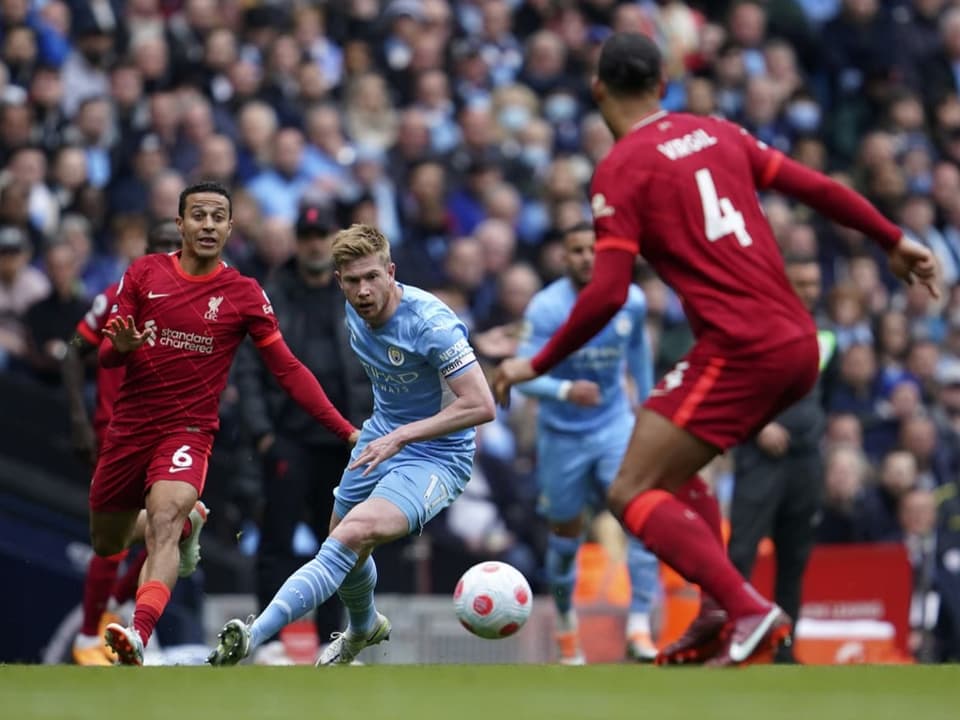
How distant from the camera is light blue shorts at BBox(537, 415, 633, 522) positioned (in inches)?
499

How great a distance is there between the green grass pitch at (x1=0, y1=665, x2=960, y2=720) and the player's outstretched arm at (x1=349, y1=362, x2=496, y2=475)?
1.12 metres

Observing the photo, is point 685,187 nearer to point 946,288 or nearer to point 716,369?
point 716,369

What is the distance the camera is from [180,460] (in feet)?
32.6

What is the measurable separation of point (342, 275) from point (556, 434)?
371cm

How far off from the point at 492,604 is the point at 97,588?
317 cm

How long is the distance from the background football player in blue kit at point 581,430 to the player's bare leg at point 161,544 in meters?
3.25

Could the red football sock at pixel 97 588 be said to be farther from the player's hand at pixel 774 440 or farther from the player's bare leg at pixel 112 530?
the player's hand at pixel 774 440

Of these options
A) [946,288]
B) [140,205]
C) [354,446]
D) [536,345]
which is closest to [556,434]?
[536,345]

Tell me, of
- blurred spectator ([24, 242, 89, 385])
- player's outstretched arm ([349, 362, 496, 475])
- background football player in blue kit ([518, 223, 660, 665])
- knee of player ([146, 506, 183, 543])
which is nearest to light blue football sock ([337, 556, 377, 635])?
player's outstretched arm ([349, 362, 496, 475])

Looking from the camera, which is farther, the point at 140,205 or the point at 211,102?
the point at 211,102

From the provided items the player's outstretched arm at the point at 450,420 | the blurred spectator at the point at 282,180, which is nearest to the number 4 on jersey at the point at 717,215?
the player's outstretched arm at the point at 450,420

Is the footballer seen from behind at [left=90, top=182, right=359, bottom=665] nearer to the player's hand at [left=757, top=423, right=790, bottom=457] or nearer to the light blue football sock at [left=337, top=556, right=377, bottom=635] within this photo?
the light blue football sock at [left=337, top=556, right=377, bottom=635]

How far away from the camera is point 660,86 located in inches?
321

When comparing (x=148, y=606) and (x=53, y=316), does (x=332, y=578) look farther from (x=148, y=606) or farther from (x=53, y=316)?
(x=53, y=316)
